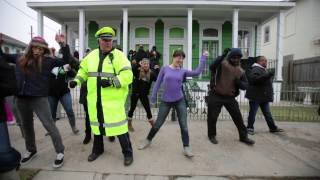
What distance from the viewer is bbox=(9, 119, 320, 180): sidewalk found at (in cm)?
439

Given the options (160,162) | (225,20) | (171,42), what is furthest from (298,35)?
(160,162)

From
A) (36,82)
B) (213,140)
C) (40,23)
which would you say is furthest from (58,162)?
(40,23)

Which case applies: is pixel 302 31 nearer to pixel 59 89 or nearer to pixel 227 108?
pixel 227 108

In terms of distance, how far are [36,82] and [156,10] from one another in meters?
12.0

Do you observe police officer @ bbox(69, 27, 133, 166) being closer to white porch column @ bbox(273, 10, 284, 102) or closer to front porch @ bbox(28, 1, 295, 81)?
front porch @ bbox(28, 1, 295, 81)

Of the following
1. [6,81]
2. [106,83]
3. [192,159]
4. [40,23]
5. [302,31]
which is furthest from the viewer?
[302,31]

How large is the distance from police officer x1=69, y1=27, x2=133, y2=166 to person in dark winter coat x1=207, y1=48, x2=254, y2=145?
219 centimetres

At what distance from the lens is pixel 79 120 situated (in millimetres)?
8469

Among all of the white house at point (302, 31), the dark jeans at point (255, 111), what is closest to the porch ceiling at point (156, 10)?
the white house at point (302, 31)

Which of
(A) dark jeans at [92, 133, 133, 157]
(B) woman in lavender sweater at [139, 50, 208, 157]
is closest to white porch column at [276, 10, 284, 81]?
(B) woman in lavender sweater at [139, 50, 208, 157]

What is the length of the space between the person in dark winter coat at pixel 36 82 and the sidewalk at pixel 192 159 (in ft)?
1.75

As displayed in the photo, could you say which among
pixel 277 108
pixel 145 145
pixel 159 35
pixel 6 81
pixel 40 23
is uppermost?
pixel 40 23

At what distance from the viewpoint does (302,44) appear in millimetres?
19406

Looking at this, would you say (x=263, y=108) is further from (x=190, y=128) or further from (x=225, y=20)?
(x=225, y=20)
